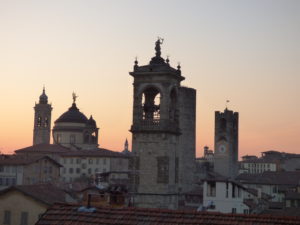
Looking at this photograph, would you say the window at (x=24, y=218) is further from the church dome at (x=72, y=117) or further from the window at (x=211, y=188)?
the church dome at (x=72, y=117)

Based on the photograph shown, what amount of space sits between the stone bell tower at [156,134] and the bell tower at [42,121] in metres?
103

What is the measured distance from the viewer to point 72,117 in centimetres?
12950

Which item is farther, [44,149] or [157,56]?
[44,149]

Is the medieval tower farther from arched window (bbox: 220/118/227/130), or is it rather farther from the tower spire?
the tower spire

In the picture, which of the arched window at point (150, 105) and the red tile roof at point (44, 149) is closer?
the arched window at point (150, 105)

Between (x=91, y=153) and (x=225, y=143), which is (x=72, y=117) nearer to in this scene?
(x=91, y=153)

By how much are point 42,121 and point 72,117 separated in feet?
52.3

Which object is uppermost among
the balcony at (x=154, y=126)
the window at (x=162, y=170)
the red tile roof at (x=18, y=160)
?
the balcony at (x=154, y=126)

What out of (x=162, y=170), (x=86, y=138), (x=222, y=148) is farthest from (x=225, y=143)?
(x=162, y=170)

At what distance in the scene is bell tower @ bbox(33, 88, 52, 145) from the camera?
142275mm

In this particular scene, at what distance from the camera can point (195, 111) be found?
8712 centimetres

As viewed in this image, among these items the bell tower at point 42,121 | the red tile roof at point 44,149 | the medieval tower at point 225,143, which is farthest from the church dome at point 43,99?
the medieval tower at point 225,143

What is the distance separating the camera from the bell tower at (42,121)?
142 meters

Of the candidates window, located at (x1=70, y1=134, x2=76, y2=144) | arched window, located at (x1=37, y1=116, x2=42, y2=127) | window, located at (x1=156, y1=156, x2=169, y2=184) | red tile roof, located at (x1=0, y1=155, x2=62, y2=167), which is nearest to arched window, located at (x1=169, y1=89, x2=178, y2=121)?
window, located at (x1=156, y1=156, x2=169, y2=184)
